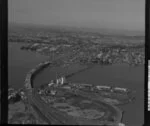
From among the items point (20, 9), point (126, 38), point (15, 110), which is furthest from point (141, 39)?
point (15, 110)

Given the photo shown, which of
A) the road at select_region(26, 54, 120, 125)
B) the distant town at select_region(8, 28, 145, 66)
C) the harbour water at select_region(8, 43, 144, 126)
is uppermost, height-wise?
the distant town at select_region(8, 28, 145, 66)

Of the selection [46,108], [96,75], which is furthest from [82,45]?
[46,108]

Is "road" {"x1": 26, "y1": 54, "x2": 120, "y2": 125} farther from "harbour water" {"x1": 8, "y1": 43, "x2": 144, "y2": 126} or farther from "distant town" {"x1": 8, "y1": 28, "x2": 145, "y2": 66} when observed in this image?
"distant town" {"x1": 8, "y1": 28, "x2": 145, "y2": 66}

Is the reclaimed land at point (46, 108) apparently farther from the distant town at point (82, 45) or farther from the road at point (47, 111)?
the distant town at point (82, 45)

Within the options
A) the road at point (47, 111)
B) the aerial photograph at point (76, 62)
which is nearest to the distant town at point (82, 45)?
the aerial photograph at point (76, 62)

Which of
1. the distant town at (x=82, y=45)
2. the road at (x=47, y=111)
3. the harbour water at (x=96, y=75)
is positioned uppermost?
the distant town at (x=82, y=45)

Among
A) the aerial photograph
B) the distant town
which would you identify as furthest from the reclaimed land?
the distant town

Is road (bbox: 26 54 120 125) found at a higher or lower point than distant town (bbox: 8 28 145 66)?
lower
